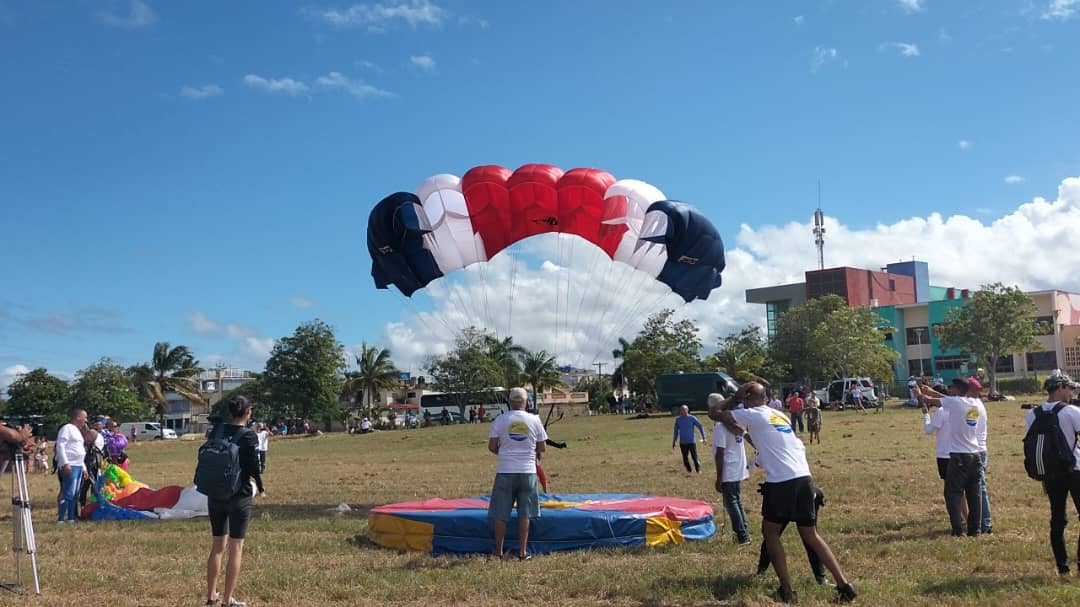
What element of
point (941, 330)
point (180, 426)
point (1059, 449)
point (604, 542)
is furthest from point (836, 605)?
point (180, 426)

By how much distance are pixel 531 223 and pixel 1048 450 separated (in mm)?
9844

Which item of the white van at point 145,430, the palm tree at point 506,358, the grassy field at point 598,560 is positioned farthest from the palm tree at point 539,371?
the grassy field at point 598,560

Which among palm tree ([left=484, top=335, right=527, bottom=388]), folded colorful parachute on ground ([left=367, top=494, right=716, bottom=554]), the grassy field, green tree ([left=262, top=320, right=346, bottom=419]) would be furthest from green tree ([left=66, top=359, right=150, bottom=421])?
folded colorful parachute on ground ([left=367, top=494, right=716, bottom=554])

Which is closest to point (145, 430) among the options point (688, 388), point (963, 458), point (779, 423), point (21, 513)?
point (688, 388)

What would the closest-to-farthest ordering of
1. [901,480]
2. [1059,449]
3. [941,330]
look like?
[1059,449]
[901,480]
[941,330]

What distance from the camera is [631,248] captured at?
16.3 meters

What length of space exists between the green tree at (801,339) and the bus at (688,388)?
14.0m

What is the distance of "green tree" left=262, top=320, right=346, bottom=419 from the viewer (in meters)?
59.9

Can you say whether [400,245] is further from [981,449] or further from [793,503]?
[793,503]

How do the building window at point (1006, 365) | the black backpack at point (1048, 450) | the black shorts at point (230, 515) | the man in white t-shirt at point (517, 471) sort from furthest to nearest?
1. the building window at point (1006, 365)
2. the man in white t-shirt at point (517, 471)
3. the black backpack at point (1048, 450)
4. the black shorts at point (230, 515)

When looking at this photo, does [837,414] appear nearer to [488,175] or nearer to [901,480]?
[901,480]

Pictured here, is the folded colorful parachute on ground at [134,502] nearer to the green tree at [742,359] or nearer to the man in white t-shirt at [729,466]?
the man in white t-shirt at [729,466]

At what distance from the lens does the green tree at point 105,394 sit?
64562mm

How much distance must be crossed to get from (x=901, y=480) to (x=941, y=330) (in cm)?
4755
